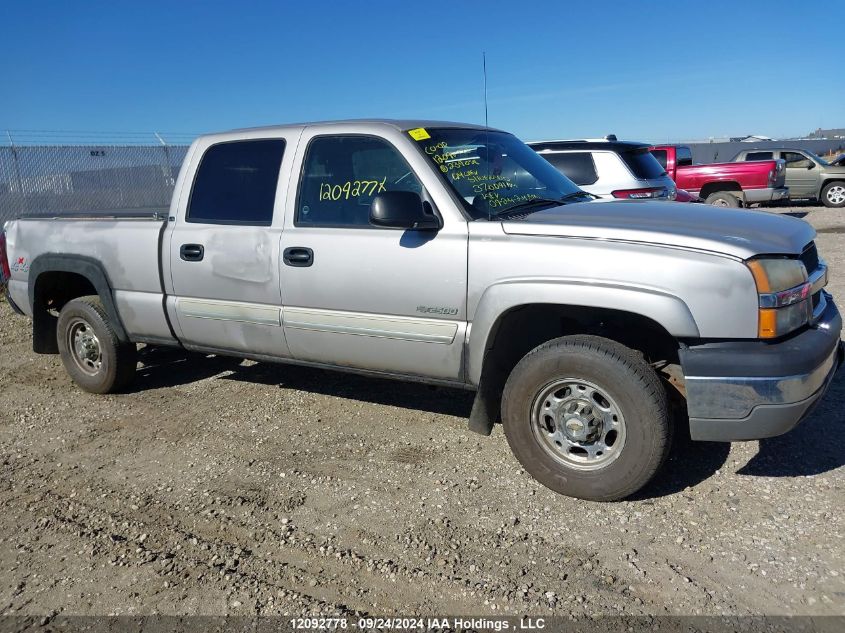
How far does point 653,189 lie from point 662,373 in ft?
20.0

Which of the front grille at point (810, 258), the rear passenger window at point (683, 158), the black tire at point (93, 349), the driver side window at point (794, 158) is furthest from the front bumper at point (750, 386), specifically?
the driver side window at point (794, 158)

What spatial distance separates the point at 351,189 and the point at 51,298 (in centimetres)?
315

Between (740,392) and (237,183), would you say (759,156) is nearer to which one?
(237,183)

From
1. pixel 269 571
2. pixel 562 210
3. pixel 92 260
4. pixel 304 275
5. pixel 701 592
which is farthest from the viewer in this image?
pixel 92 260

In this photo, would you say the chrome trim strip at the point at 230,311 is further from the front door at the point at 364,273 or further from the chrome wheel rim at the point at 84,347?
the chrome wheel rim at the point at 84,347

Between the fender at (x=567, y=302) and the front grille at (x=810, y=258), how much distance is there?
2.86ft

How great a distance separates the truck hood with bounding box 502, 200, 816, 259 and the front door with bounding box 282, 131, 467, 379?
0.49m

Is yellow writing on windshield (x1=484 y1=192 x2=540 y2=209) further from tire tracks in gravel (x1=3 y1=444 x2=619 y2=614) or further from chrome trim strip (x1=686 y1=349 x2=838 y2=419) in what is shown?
tire tracks in gravel (x1=3 y1=444 x2=619 y2=614)

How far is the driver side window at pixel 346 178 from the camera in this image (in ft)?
13.8

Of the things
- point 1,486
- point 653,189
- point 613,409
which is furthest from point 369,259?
point 653,189

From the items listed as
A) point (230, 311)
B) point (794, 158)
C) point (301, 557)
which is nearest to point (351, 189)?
point (230, 311)

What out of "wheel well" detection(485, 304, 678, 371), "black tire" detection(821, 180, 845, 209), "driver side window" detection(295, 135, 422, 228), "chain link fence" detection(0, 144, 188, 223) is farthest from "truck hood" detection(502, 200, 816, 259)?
"black tire" detection(821, 180, 845, 209)

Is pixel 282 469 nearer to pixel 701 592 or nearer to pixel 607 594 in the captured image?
pixel 607 594

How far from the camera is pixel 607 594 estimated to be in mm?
2953
